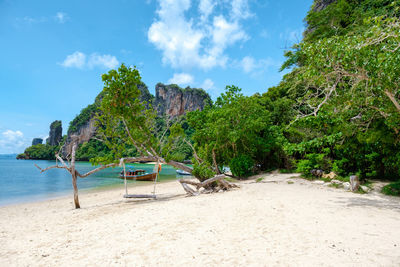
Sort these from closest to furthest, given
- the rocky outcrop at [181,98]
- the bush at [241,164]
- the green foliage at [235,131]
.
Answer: the green foliage at [235,131], the bush at [241,164], the rocky outcrop at [181,98]

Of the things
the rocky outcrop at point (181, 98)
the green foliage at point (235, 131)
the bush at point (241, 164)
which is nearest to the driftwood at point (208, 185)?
the green foliage at point (235, 131)

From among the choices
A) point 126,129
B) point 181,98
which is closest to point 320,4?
point 126,129

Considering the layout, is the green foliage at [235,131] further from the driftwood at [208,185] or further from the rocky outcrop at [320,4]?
the rocky outcrop at [320,4]

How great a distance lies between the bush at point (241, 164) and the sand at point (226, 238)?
9.27 metres

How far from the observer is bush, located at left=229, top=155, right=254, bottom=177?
1581cm

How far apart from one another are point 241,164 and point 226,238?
39.5 feet

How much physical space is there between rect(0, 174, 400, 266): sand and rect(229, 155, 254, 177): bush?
9.27m

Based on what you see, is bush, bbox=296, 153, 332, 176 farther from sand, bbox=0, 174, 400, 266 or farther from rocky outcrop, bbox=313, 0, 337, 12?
rocky outcrop, bbox=313, 0, 337, 12

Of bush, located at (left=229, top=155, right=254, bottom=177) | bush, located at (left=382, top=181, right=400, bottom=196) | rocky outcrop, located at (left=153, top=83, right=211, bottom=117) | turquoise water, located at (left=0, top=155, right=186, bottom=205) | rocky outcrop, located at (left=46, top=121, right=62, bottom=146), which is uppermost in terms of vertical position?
rocky outcrop, located at (left=153, top=83, right=211, bottom=117)

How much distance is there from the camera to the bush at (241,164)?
15.8m

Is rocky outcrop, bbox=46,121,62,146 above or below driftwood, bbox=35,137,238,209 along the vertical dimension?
above

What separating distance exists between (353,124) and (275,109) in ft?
32.6

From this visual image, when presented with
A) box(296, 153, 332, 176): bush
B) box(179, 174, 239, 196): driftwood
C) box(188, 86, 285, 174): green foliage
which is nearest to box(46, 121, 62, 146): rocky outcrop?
box(188, 86, 285, 174): green foliage

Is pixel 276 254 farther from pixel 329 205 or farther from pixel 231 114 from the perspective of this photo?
pixel 231 114
